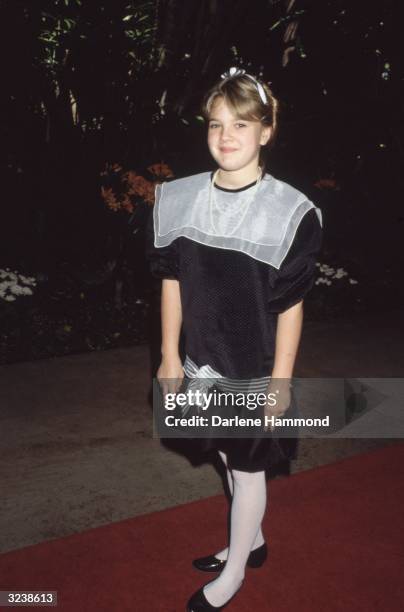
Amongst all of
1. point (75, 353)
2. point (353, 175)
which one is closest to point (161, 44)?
point (353, 175)

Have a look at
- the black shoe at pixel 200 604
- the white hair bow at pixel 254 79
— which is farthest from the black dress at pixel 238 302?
the black shoe at pixel 200 604

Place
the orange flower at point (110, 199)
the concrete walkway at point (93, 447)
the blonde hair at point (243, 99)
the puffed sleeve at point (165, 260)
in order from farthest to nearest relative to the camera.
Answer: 1. the orange flower at point (110, 199)
2. the concrete walkway at point (93, 447)
3. the puffed sleeve at point (165, 260)
4. the blonde hair at point (243, 99)

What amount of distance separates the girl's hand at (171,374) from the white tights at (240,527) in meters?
0.30

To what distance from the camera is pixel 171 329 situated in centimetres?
190

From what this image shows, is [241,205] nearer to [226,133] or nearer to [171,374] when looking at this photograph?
[226,133]

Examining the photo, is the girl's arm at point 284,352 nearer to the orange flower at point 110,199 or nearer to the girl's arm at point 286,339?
the girl's arm at point 286,339

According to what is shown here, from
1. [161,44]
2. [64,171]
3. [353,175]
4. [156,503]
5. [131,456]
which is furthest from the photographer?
[353,175]

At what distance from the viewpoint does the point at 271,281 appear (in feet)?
5.41

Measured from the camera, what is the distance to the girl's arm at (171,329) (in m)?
1.88

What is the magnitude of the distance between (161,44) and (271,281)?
5.38 m

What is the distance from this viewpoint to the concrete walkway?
2.46 meters

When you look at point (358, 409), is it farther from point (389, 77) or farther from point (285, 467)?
point (389, 77)

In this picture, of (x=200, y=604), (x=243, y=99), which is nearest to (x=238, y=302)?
(x=243, y=99)

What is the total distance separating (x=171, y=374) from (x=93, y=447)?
1257 mm
